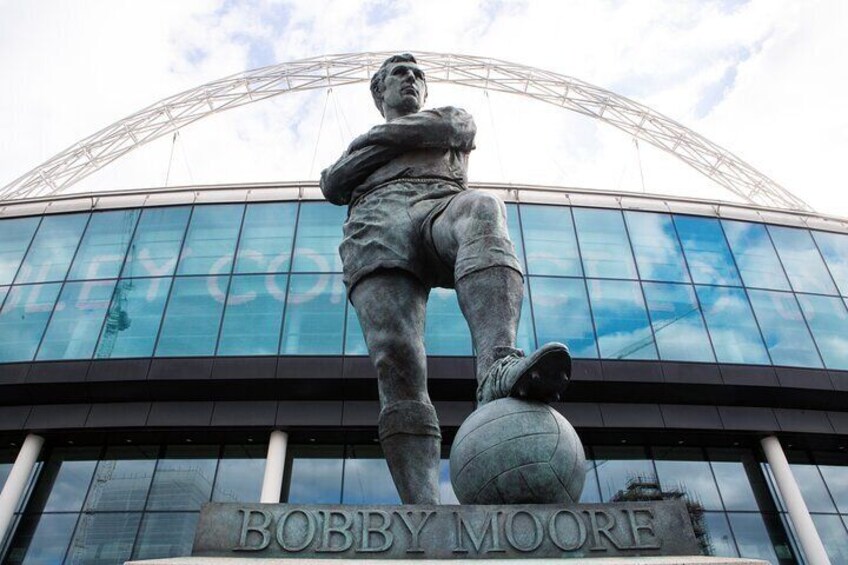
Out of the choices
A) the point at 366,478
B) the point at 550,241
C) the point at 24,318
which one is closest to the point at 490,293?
the point at 366,478

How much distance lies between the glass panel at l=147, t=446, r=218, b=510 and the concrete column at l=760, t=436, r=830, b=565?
1707cm

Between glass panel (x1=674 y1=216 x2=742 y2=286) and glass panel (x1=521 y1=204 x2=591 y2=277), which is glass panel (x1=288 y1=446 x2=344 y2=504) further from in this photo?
glass panel (x1=674 y1=216 x2=742 y2=286)

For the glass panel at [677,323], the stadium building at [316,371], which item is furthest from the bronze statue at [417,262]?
the glass panel at [677,323]

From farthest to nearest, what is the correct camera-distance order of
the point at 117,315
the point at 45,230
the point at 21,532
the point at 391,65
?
the point at 45,230 → the point at 117,315 → the point at 21,532 → the point at 391,65

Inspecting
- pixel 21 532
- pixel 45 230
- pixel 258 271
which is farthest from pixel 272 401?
pixel 45 230

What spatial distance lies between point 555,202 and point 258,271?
10751 millimetres

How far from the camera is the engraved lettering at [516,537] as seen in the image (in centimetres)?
224

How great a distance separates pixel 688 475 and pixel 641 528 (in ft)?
64.0

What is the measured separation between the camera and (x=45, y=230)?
22906mm

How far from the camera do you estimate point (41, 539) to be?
1809cm

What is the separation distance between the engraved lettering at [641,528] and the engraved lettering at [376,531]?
876 mm

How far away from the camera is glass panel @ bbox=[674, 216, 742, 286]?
22.0m

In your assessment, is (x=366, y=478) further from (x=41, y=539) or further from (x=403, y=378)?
(x=403, y=378)

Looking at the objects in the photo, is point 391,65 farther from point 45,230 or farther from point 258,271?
point 45,230
